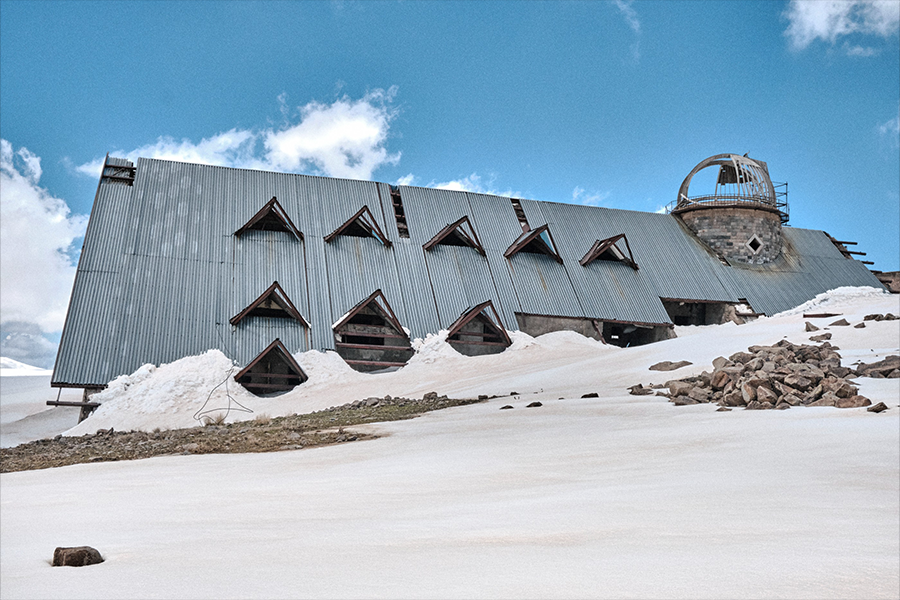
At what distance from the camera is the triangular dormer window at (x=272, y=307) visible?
26016mm

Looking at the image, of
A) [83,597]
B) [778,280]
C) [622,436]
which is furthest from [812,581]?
[778,280]

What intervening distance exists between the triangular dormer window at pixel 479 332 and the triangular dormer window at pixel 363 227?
5.71 metres

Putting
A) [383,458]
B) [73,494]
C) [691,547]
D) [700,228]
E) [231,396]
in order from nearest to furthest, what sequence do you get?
[691,547] → [73,494] → [383,458] → [231,396] → [700,228]

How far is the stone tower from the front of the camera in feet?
130

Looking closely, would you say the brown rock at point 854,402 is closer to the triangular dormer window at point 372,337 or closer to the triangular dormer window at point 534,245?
the triangular dormer window at point 372,337

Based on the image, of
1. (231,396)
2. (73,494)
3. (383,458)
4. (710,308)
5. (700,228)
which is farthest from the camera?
(700,228)

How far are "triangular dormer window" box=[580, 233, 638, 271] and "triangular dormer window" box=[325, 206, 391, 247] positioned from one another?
9.94 meters

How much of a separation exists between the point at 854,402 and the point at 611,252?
25647mm

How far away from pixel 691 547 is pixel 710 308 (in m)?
35.1

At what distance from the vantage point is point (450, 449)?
9.63 meters

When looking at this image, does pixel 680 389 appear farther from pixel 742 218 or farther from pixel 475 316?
pixel 742 218

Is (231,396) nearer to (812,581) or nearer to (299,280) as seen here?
(299,280)

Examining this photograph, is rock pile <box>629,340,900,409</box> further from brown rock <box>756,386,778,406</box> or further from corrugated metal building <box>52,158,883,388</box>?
corrugated metal building <box>52,158,883,388</box>

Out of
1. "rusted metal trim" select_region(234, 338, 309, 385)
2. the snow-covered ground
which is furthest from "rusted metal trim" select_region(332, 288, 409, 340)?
the snow-covered ground
